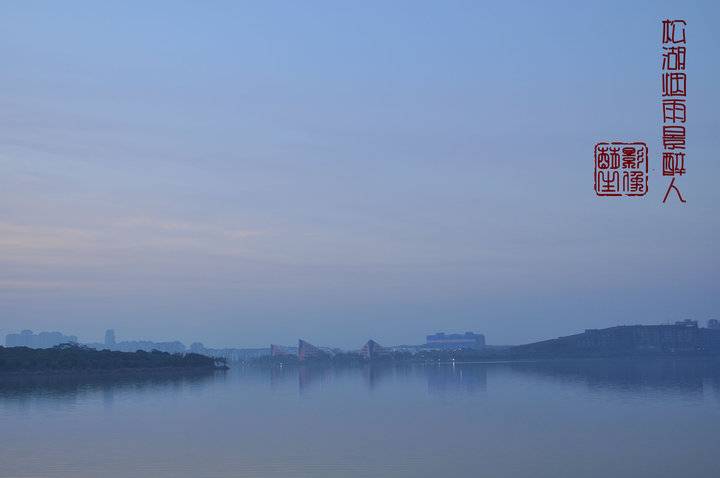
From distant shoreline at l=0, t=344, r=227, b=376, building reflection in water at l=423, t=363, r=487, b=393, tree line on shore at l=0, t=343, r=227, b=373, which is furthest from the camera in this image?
tree line on shore at l=0, t=343, r=227, b=373

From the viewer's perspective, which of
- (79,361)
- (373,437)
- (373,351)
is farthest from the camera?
(373,351)

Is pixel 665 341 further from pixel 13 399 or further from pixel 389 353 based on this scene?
pixel 13 399

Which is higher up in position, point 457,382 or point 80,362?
point 457,382

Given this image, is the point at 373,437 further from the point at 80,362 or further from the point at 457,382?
the point at 80,362

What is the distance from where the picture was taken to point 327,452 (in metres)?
19.5

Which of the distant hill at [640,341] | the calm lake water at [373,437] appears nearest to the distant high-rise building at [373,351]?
the distant hill at [640,341]

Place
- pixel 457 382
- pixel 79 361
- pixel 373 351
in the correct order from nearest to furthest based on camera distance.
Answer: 1. pixel 457 382
2. pixel 79 361
3. pixel 373 351

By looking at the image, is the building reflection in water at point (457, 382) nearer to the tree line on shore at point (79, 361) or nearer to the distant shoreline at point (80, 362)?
the distant shoreline at point (80, 362)

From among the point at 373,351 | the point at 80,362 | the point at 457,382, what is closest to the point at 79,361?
the point at 80,362

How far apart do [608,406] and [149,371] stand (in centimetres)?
6772

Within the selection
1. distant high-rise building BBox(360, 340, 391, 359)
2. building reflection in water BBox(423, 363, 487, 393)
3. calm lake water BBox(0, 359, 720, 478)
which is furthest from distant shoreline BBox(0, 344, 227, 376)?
distant high-rise building BBox(360, 340, 391, 359)

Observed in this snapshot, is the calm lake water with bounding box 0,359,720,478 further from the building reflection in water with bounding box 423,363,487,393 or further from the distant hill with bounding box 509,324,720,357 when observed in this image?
the distant hill with bounding box 509,324,720,357

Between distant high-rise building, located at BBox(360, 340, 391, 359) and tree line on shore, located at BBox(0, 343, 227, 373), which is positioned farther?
distant high-rise building, located at BBox(360, 340, 391, 359)

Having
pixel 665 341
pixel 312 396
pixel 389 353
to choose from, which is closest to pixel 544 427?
pixel 312 396
